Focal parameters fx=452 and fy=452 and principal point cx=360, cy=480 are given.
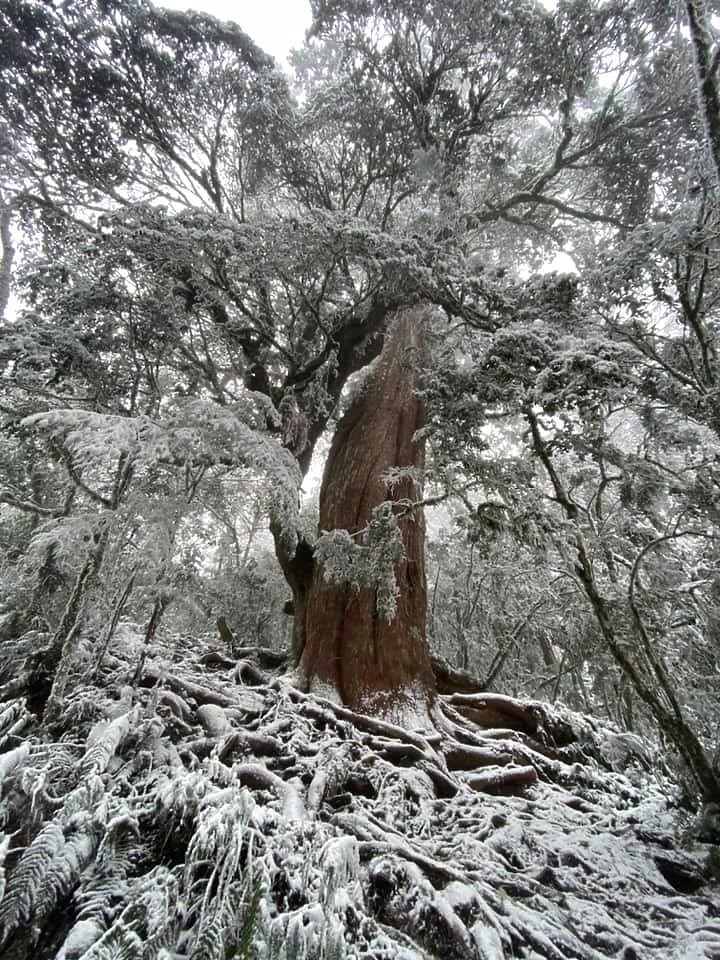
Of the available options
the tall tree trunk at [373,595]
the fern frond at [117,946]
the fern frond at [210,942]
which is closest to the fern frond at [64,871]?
the fern frond at [117,946]

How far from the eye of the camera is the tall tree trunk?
A: 128 inches

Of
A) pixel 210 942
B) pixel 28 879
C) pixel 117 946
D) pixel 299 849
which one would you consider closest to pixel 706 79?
pixel 299 849

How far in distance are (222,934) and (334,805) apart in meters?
0.96

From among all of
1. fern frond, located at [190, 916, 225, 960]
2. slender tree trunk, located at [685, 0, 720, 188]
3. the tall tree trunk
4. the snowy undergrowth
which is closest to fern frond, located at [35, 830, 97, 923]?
the snowy undergrowth

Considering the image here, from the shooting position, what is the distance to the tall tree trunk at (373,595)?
10.7ft

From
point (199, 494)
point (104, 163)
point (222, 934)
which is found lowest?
point (222, 934)

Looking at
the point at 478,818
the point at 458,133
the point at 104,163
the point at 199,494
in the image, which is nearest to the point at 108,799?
the point at 478,818

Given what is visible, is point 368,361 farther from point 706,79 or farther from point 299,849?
point 299,849

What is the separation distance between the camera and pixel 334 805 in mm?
2160

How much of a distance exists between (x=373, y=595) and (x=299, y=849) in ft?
6.74

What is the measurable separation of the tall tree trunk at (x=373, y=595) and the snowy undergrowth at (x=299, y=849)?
1.44ft

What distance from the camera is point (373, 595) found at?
3.61m

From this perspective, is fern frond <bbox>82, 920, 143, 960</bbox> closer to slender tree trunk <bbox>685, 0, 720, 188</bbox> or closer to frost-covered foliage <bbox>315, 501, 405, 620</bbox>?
frost-covered foliage <bbox>315, 501, 405, 620</bbox>

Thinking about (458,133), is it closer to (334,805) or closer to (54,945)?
(334,805)
